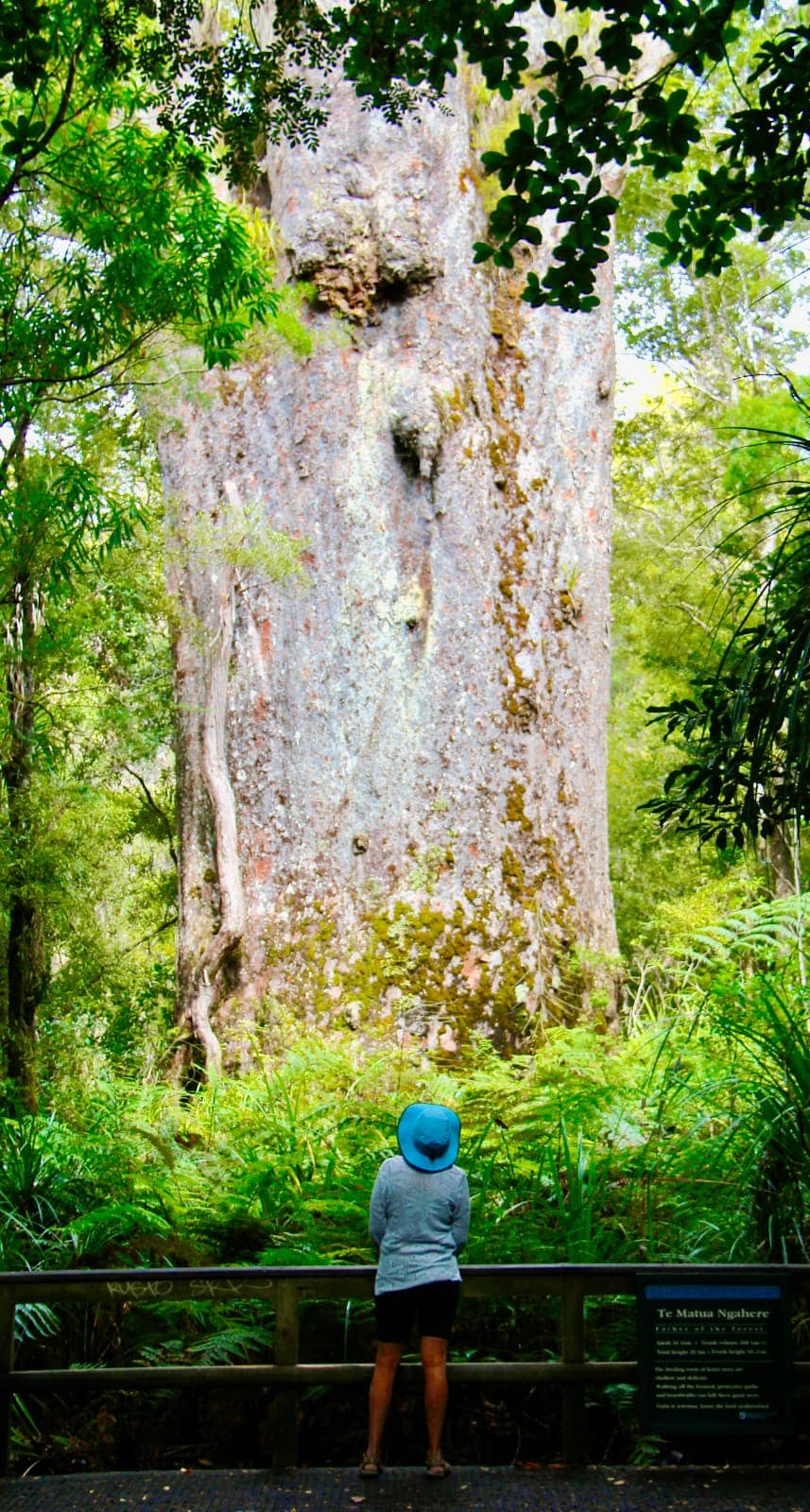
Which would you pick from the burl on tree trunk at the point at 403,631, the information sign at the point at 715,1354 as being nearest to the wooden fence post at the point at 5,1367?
the information sign at the point at 715,1354

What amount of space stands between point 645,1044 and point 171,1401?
10.5 feet

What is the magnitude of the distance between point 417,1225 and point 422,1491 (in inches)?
29.0

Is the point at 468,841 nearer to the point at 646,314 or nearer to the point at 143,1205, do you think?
the point at 143,1205

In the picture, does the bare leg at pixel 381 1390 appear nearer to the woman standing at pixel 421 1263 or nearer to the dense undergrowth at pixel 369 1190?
the woman standing at pixel 421 1263

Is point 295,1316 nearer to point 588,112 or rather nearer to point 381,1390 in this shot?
point 381,1390

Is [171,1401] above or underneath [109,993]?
underneath

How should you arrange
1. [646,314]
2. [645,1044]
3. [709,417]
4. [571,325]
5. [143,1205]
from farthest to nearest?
[646,314], [709,417], [571,325], [645,1044], [143,1205]

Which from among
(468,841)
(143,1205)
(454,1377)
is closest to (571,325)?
(468,841)

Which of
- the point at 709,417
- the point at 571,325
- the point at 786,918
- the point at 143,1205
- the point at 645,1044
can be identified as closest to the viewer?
the point at 143,1205

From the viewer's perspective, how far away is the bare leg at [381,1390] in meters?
3.86

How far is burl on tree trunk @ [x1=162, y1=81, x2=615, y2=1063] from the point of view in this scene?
8.00m

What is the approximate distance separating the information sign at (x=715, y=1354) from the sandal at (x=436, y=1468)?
62 centimetres

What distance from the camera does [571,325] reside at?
9859 mm

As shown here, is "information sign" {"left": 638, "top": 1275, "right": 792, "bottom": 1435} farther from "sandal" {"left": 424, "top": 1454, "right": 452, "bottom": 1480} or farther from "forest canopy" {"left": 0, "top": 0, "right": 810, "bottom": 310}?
"forest canopy" {"left": 0, "top": 0, "right": 810, "bottom": 310}
